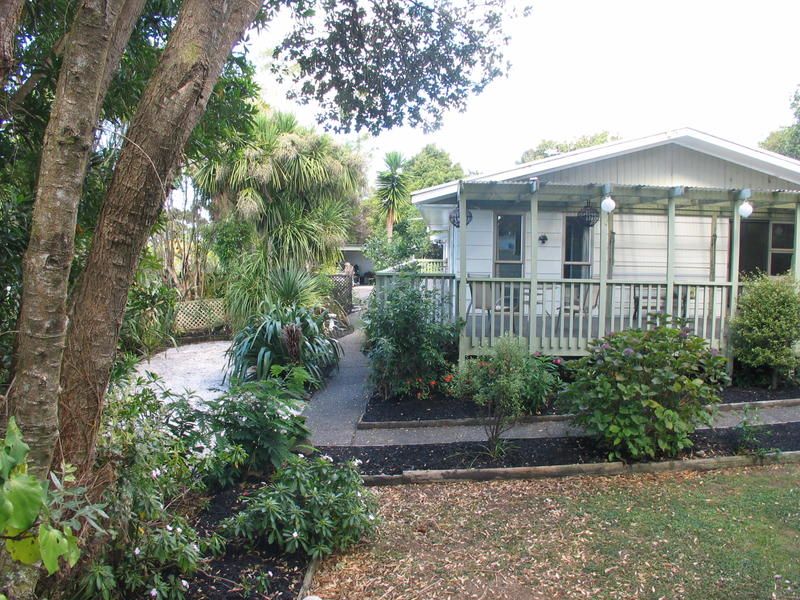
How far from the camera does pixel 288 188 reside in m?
13.6

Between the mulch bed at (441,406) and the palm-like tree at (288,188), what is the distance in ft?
21.7

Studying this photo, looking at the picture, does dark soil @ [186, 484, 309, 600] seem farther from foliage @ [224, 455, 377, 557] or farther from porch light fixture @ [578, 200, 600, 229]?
porch light fixture @ [578, 200, 600, 229]

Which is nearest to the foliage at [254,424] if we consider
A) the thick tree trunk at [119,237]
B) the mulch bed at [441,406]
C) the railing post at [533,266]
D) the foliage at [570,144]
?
the thick tree trunk at [119,237]

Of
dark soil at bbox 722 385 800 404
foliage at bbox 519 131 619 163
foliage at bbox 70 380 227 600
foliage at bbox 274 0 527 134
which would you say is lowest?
dark soil at bbox 722 385 800 404

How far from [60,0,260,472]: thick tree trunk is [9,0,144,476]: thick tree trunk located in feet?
0.72

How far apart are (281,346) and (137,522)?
568 cm

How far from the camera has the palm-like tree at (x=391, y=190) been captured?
85.2 feet

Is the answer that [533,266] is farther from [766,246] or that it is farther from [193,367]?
[193,367]

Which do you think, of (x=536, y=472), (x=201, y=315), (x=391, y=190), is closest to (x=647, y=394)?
(x=536, y=472)

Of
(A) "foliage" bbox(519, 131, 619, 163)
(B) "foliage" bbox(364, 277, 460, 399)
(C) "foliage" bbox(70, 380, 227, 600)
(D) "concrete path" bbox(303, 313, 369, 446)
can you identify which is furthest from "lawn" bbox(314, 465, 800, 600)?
(A) "foliage" bbox(519, 131, 619, 163)

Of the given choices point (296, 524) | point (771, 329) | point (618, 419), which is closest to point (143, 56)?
point (296, 524)

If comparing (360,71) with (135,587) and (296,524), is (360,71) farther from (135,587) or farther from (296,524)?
(135,587)

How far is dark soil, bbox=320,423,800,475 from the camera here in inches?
203

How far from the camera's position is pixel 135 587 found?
254 centimetres
